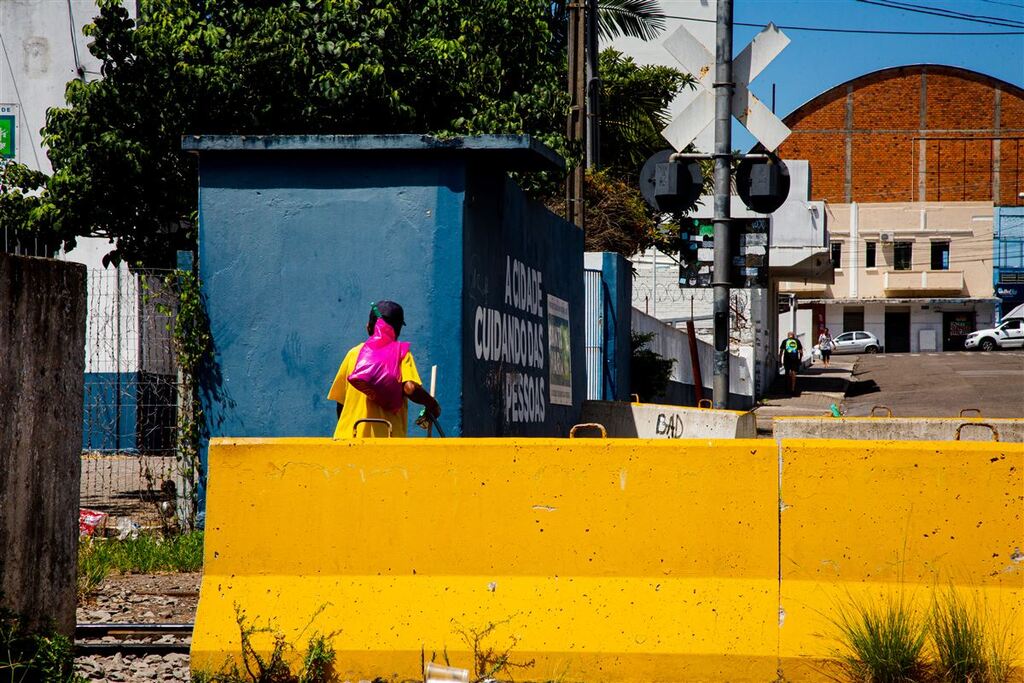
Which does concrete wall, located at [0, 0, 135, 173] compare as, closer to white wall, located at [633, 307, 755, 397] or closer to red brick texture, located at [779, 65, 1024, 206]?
white wall, located at [633, 307, 755, 397]

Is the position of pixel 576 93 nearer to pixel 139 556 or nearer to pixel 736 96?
pixel 736 96

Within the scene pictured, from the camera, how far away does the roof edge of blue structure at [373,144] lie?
10.1 metres

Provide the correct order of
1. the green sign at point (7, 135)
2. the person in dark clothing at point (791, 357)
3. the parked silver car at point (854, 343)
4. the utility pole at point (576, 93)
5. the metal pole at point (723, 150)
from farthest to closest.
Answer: the parked silver car at point (854, 343), the person in dark clothing at point (791, 357), the green sign at point (7, 135), the utility pole at point (576, 93), the metal pole at point (723, 150)

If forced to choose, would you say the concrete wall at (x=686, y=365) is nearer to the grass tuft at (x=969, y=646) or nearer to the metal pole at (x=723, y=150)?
the metal pole at (x=723, y=150)

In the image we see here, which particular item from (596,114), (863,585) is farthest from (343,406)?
(596,114)

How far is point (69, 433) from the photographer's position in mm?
5980

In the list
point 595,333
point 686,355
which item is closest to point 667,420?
point 595,333

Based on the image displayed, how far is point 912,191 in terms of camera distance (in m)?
66.3

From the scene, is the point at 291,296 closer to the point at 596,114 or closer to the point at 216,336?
the point at 216,336

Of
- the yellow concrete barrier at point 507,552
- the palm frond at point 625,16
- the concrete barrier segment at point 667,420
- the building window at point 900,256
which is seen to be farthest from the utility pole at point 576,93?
the building window at point 900,256

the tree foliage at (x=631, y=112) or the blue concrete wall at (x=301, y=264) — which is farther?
the tree foliage at (x=631, y=112)

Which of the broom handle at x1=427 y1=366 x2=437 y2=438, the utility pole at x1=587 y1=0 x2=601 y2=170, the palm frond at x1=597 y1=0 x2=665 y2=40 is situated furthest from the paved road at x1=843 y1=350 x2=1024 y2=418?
the broom handle at x1=427 y1=366 x2=437 y2=438

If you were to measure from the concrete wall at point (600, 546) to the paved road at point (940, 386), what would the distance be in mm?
19816

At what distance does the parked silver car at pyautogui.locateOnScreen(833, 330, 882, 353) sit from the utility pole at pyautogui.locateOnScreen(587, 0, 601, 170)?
40043 mm
